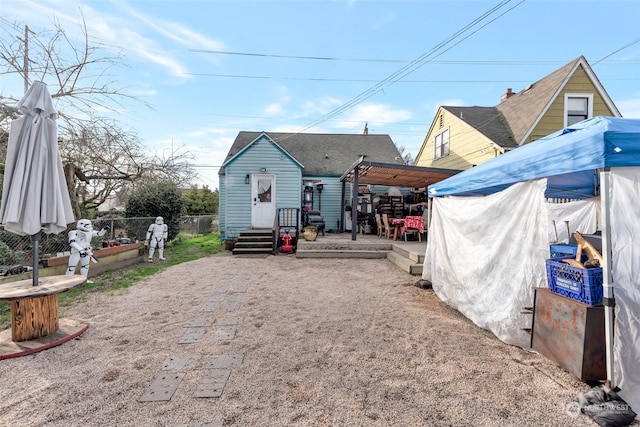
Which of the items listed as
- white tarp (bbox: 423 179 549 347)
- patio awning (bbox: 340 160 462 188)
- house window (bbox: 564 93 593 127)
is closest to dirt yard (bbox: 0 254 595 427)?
white tarp (bbox: 423 179 549 347)

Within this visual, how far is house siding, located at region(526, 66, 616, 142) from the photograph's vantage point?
10.4m

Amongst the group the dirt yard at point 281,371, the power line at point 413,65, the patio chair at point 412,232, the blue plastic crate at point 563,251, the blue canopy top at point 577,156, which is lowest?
the dirt yard at point 281,371

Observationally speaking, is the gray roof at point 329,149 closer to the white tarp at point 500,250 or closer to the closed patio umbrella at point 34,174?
the white tarp at point 500,250

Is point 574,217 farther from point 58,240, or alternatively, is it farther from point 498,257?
point 58,240

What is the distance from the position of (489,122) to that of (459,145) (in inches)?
54.9

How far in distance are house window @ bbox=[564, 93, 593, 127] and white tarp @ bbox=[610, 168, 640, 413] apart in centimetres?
1102

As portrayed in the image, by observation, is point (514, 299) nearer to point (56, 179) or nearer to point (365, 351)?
point (365, 351)

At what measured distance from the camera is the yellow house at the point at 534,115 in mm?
10367

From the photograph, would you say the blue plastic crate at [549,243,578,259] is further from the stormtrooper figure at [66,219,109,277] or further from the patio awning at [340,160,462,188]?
the stormtrooper figure at [66,219,109,277]

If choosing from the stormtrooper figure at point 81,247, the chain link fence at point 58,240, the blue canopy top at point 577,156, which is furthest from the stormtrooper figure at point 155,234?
the blue canopy top at point 577,156

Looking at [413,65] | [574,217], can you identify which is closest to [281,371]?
[574,217]

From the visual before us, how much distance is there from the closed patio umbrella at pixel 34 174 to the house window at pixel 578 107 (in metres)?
14.3

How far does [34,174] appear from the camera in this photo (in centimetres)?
332

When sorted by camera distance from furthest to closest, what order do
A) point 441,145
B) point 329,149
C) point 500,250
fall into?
point 329,149, point 441,145, point 500,250
